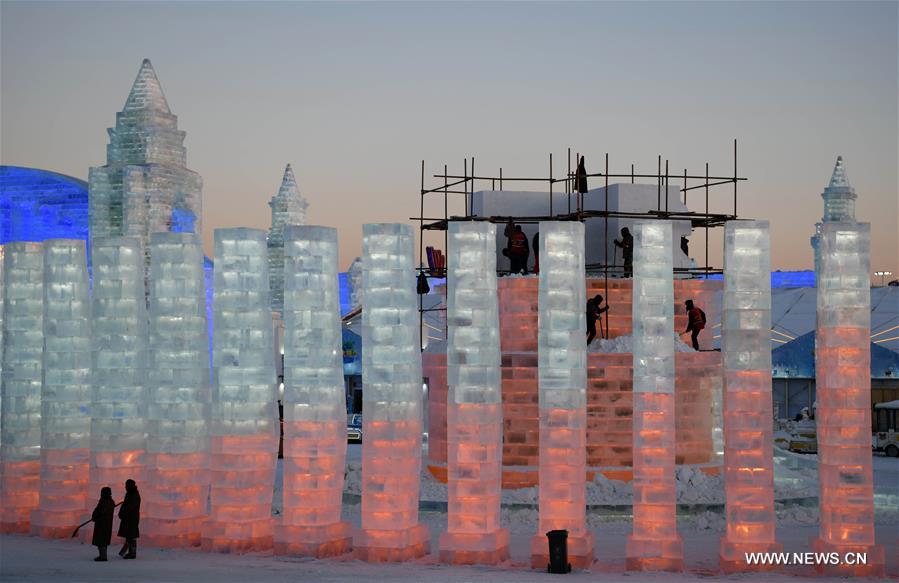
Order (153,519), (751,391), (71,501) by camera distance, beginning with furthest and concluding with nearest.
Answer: (71,501) < (153,519) < (751,391)

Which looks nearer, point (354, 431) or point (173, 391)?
point (173, 391)

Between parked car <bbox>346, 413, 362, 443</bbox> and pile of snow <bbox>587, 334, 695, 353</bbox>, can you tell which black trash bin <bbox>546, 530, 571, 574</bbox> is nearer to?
pile of snow <bbox>587, 334, 695, 353</bbox>

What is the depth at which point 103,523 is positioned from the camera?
19.8 m

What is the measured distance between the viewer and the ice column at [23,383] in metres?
23.2

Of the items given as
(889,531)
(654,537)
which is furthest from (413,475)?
(889,531)

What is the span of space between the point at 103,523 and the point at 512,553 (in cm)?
679

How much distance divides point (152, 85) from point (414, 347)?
128 ft

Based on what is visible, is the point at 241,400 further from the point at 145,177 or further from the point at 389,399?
the point at 145,177

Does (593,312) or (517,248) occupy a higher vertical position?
(517,248)

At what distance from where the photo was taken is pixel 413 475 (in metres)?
19.9

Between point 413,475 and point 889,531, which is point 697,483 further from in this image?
point 413,475

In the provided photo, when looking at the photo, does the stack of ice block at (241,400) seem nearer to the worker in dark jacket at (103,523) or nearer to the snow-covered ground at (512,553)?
the snow-covered ground at (512,553)

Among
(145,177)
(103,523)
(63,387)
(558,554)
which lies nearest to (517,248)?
(558,554)
